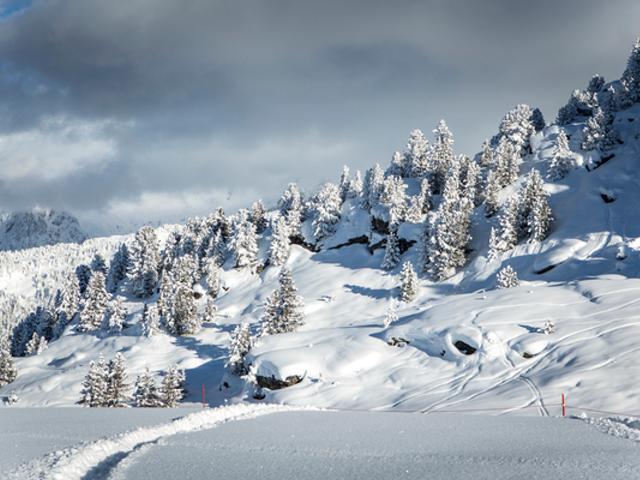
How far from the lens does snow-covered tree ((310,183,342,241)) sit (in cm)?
9425

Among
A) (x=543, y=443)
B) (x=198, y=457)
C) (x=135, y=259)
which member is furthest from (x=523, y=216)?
(x=135, y=259)

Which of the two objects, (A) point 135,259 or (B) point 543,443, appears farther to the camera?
(A) point 135,259

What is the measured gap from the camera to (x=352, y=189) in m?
105

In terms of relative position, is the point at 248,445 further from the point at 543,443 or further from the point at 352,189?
the point at 352,189

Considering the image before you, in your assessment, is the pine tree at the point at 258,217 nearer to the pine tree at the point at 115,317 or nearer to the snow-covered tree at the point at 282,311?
the pine tree at the point at 115,317

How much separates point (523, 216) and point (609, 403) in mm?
47793

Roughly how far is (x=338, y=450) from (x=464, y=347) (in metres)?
31.6

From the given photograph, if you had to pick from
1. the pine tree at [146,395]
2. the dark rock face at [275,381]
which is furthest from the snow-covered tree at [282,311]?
the pine tree at [146,395]

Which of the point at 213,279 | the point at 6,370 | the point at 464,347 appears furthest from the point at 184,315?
the point at 464,347

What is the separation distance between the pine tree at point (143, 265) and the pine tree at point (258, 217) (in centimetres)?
2213

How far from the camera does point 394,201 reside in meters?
83.4

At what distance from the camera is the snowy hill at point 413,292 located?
37.3 m

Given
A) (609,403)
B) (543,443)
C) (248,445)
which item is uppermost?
(248,445)

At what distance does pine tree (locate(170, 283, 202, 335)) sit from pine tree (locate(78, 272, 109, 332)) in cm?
1940
